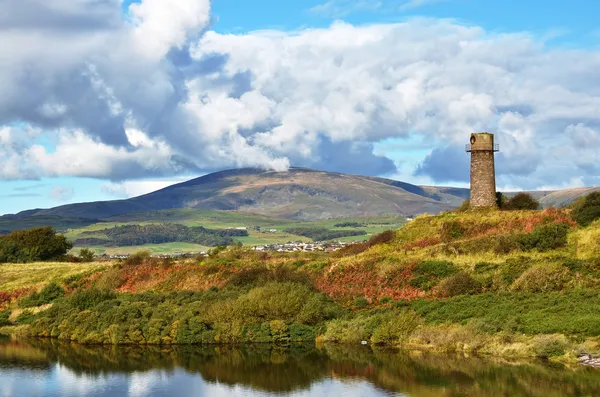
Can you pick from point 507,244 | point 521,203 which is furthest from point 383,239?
point 521,203

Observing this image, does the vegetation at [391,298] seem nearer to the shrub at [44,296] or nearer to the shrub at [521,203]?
the shrub at [44,296]

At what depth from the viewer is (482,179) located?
8350cm

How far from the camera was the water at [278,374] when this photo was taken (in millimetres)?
42625

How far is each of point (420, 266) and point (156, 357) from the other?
75.2ft

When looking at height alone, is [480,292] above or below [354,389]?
above

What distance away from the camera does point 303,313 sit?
5812 centimetres

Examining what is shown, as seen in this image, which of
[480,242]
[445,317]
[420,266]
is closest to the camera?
[445,317]

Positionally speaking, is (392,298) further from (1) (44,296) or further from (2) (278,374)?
(1) (44,296)

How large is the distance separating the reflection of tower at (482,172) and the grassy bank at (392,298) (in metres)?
4.91

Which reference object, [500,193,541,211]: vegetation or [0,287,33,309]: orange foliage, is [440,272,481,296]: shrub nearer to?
[500,193,541,211]: vegetation

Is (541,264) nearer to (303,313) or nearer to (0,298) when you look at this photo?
(303,313)

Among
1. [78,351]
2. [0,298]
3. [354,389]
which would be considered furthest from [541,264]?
[0,298]

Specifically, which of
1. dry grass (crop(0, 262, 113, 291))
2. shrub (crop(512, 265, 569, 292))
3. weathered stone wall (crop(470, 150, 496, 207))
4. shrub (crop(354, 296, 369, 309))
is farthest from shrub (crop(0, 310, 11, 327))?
weathered stone wall (crop(470, 150, 496, 207))

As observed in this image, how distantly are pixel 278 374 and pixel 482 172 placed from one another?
42.7 meters
